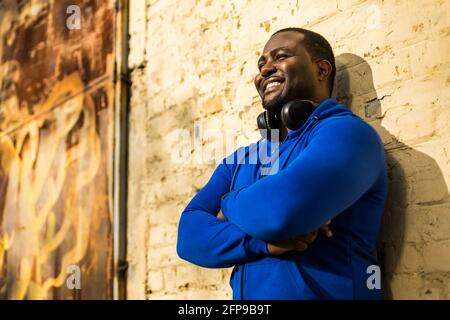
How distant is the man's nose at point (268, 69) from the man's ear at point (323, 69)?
0.56 ft

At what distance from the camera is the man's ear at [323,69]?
2092 mm

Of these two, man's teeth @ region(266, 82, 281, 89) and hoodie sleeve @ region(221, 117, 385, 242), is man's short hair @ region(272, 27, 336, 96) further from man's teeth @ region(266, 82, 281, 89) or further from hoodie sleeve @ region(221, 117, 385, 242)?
hoodie sleeve @ region(221, 117, 385, 242)

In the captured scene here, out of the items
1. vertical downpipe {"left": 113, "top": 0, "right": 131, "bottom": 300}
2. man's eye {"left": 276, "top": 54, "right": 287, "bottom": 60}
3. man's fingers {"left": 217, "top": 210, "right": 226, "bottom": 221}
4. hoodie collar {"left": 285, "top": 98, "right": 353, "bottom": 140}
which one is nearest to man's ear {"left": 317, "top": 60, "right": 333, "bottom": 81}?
man's eye {"left": 276, "top": 54, "right": 287, "bottom": 60}

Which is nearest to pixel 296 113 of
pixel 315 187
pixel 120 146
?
pixel 315 187

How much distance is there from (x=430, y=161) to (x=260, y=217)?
27.4 inches

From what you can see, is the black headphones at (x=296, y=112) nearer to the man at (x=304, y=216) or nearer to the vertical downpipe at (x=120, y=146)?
the man at (x=304, y=216)

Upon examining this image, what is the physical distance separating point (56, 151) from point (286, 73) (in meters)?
2.37

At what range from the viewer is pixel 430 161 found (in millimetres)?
1919

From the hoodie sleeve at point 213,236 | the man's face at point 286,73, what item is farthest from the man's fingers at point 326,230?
the man's face at point 286,73

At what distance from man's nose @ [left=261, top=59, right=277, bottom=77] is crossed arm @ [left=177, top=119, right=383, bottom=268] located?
1.43ft

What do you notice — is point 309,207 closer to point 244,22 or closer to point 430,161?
point 430,161

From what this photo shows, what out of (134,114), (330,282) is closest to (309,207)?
(330,282)

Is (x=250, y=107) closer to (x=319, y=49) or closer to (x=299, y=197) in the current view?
(x=319, y=49)

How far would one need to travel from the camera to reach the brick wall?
6.32 feet
